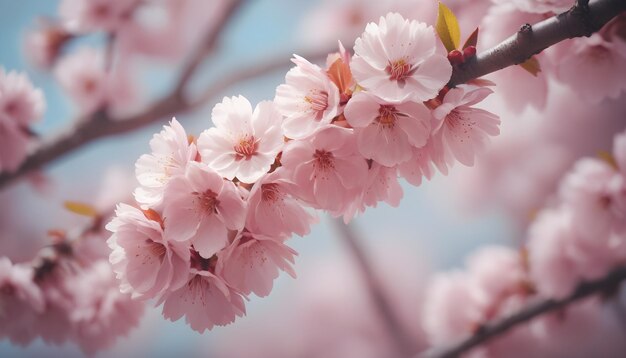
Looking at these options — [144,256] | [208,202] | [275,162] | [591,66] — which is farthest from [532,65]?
[144,256]

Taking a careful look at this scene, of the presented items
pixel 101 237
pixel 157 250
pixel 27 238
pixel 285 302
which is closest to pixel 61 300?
pixel 101 237

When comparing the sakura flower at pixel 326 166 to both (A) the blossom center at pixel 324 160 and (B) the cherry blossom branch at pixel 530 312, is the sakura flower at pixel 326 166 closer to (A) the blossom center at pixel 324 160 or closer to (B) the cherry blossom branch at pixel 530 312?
(A) the blossom center at pixel 324 160

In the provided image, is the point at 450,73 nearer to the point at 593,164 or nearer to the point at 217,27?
the point at 593,164

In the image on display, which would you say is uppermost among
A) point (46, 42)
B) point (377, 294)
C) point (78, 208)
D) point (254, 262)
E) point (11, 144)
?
point (46, 42)

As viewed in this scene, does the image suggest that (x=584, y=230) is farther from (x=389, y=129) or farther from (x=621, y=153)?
(x=389, y=129)

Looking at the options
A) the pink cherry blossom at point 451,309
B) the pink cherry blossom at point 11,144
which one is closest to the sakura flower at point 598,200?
the pink cherry blossom at point 451,309

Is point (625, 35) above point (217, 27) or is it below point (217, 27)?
below
